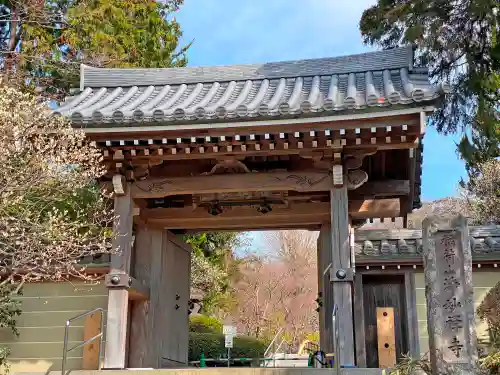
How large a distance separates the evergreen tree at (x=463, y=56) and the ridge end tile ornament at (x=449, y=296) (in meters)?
8.65

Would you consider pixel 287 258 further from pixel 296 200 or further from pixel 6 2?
pixel 296 200

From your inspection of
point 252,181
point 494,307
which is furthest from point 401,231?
point 252,181

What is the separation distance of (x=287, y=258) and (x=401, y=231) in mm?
24195

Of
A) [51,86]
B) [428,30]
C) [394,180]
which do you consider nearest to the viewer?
[394,180]

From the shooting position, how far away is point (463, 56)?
14.5m

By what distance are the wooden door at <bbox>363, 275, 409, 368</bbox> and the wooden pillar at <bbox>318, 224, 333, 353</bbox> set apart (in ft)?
3.35

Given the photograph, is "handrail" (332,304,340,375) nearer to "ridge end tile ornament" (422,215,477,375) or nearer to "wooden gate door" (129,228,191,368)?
"ridge end tile ornament" (422,215,477,375)

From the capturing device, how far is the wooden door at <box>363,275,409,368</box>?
9289 millimetres

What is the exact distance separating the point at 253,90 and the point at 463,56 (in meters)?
8.03

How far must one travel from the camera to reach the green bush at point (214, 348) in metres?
16.5

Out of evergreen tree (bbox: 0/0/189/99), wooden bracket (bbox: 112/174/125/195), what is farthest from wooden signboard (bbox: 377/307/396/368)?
evergreen tree (bbox: 0/0/189/99)

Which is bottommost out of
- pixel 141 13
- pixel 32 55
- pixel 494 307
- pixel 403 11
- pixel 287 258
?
pixel 494 307

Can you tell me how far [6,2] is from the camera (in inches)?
600

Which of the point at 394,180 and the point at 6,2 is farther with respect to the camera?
the point at 6,2
